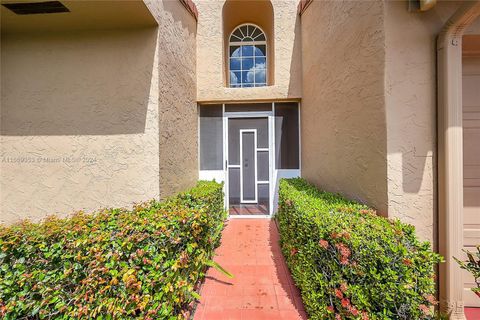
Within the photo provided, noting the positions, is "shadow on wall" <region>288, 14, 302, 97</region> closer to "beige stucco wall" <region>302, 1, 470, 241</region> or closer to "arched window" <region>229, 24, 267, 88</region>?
"arched window" <region>229, 24, 267, 88</region>

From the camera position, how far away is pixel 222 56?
16.9 feet

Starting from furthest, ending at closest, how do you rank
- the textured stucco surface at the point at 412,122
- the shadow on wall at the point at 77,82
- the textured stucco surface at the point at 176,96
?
the textured stucco surface at the point at 176,96
the shadow on wall at the point at 77,82
the textured stucco surface at the point at 412,122

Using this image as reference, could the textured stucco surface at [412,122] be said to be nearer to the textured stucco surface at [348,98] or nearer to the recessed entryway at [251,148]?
Result: the textured stucco surface at [348,98]

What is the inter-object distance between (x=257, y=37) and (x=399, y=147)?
542cm

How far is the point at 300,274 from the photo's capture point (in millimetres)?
2645

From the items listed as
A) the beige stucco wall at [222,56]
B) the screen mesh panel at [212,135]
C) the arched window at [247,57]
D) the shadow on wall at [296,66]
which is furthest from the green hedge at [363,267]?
the arched window at [247,57]

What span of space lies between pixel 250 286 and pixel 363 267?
1.75 metres

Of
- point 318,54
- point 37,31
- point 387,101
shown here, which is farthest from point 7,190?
point 318,54

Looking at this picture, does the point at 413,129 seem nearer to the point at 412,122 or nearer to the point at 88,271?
the point at 412,122

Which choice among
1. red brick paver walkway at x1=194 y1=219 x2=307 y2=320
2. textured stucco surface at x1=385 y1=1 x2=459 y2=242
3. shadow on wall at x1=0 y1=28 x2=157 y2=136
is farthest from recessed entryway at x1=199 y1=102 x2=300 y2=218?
textured stucco surface at x1=385 y1=1 x2=459 y2=242

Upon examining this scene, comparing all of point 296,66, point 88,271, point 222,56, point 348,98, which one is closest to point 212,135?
point 222,56

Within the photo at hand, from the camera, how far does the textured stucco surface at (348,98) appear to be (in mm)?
2287

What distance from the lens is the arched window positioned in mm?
5938

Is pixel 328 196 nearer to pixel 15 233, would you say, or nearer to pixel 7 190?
pixel 15 233
